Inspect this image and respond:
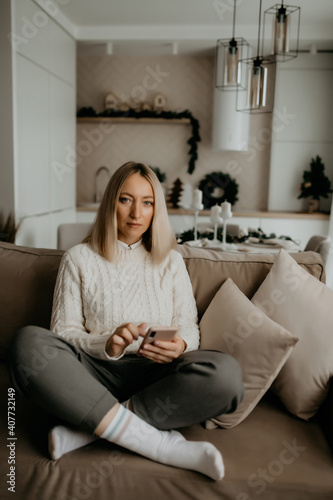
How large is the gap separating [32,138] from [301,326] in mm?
2741

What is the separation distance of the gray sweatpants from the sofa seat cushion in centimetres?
9

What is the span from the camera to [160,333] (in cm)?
125

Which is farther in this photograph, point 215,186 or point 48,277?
point 215,186

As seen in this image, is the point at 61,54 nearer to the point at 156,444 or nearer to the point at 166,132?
the point at 166,132

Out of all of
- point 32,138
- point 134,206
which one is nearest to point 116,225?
point 134,206

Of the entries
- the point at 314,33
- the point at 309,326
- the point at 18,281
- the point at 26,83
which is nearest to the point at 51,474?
the point at 18,281

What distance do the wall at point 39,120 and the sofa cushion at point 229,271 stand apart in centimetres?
199

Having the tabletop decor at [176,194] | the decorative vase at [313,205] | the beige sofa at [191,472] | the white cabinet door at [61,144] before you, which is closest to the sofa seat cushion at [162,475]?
the beige sofa at [191,472]

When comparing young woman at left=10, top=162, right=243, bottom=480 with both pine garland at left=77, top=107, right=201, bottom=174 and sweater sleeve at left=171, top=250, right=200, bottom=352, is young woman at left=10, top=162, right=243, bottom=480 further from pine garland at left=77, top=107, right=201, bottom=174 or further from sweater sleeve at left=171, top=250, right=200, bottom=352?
pine garland at left=77, top=107, right=201, bottom=174

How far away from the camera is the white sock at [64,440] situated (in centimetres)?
113

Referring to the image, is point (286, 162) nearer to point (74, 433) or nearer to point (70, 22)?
point (70, 22)

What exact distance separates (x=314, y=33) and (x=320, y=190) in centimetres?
147

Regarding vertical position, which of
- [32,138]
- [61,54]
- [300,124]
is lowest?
[32,138]

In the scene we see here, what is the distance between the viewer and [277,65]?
182 inches
